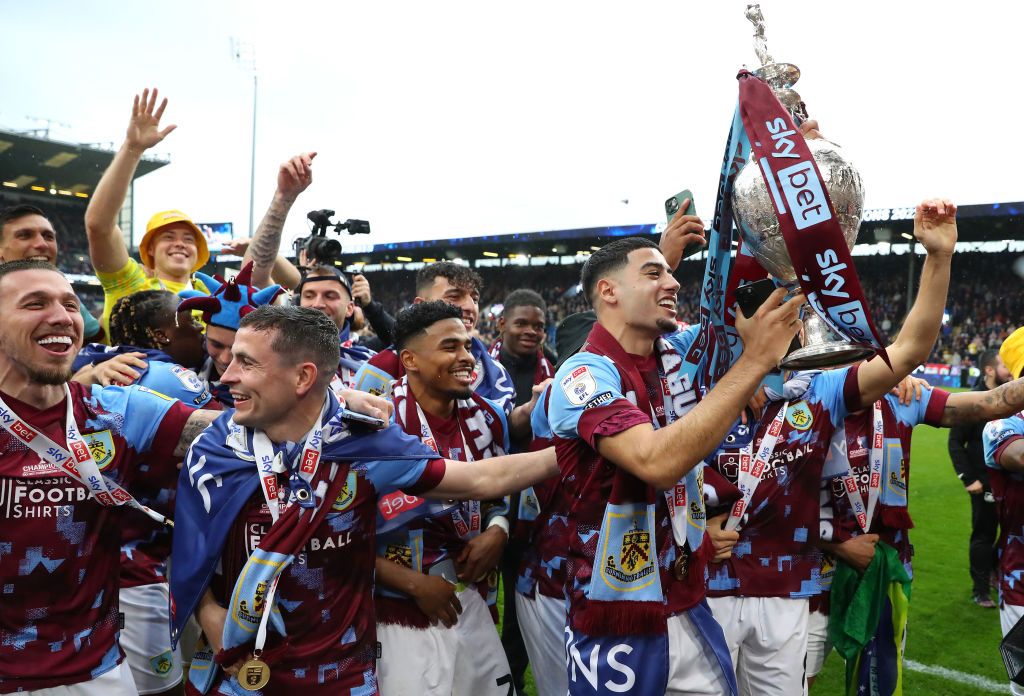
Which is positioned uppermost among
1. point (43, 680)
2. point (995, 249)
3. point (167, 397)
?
point (995, 249)

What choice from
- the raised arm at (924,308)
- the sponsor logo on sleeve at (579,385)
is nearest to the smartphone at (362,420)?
the sponsor logo on sleeve at (579,385)

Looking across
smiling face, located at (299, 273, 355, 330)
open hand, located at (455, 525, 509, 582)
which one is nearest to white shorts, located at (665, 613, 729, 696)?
open hand, located at (455, 525, 509, 582)

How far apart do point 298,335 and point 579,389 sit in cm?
92

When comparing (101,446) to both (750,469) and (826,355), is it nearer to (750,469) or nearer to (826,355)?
(826,355)

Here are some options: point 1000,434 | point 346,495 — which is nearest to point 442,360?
point 346,495

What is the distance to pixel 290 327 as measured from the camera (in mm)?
2535

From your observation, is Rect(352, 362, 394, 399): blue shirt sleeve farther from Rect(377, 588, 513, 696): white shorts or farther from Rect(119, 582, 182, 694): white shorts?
Rect(119, 582, 182, 694): white shorts

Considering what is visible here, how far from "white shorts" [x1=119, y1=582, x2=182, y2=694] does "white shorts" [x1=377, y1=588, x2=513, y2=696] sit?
3.21 feet

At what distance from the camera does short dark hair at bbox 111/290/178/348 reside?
11.2 feet

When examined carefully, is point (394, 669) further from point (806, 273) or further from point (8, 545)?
point (806, 273)

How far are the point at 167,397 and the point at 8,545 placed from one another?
0.69 metres

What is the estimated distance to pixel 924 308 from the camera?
2.78 meters

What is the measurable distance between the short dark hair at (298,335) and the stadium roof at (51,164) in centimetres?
3724

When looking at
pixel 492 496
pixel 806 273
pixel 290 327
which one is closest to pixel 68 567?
pixel 290 327
